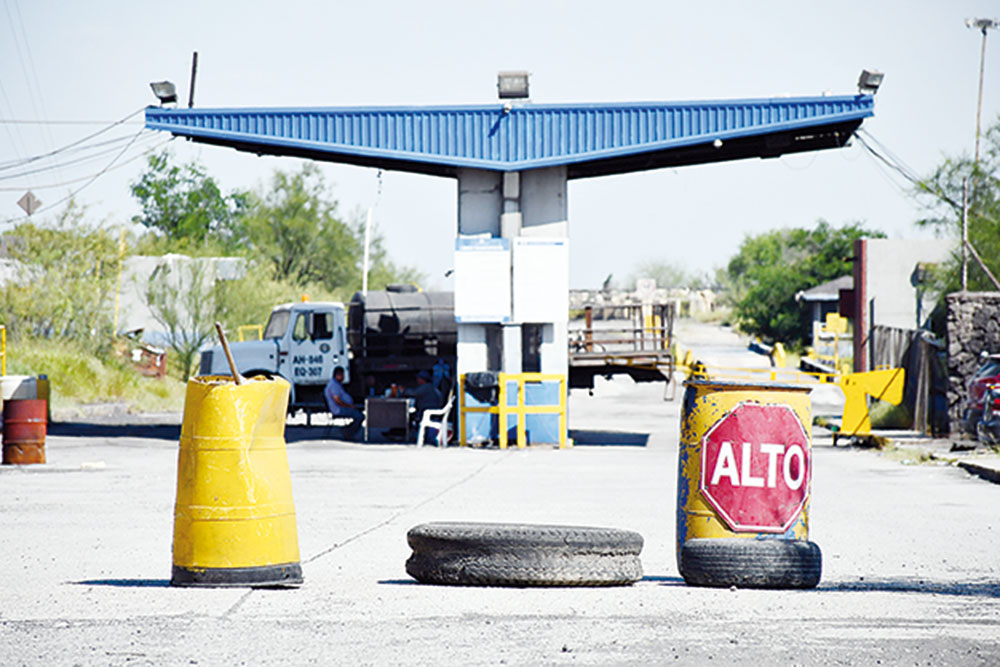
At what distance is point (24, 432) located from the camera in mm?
18594

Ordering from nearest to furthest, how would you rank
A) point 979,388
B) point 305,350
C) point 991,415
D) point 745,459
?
point 745,459, point 991,415, point 979,388, point 305,350

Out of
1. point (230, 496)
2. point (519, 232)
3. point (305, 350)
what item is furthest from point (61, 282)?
point (230, 496)

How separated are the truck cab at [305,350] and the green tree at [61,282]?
16.0m

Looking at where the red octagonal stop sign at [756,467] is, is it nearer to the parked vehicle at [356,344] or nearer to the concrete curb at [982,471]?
the concrete curb at [982,471]

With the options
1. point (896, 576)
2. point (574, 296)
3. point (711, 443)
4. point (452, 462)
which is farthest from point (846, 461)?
point (574, 296)

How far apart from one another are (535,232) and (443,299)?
3.71 metres

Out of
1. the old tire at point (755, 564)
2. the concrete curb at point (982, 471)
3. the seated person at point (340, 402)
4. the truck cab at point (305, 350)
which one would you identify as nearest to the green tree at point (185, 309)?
the truck cab at point (305, 350)

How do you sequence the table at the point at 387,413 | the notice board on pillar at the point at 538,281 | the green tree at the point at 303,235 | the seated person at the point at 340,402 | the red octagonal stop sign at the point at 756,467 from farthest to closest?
the green tree at the point at 303,235
the seated person at the point at 340,402
the table at the point at 387,413
the notice board on pillar at the point at 538,281
the red octagonal stop sign at the point at 756,467

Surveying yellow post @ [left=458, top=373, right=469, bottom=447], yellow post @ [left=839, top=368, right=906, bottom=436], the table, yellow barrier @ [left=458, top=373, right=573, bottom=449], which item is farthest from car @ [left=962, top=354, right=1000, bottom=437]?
the table

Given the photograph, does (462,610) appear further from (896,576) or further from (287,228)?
(287,228)

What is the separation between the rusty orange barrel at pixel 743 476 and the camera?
8094mm

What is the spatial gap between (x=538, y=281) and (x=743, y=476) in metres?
17.3

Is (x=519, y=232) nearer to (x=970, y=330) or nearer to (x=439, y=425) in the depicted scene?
(x=439, y=425)

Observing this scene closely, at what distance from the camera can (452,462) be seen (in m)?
21.3
